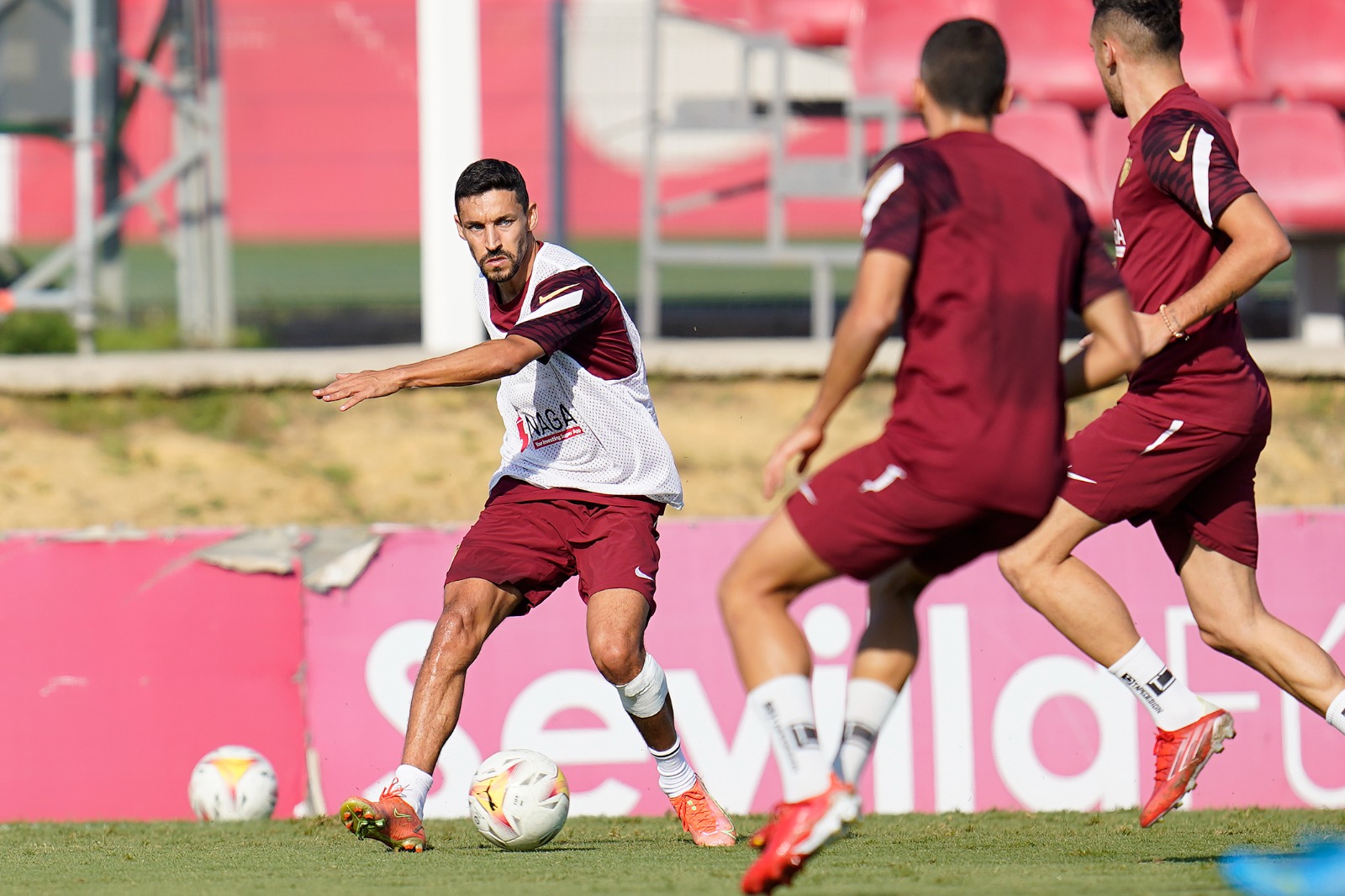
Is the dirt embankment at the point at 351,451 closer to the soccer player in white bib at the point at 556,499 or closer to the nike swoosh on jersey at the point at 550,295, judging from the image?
the soccer player in white bib at the point at 556,499

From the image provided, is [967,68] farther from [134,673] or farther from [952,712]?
[134,673]

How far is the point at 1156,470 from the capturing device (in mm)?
4625

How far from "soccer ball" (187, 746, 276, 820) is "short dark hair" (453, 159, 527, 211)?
7.99 ft

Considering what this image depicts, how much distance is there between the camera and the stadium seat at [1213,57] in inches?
465

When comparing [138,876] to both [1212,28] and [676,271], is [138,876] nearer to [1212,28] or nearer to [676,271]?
[1212,28]

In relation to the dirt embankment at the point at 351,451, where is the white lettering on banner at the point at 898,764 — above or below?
below

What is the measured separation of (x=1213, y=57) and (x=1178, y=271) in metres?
8.11

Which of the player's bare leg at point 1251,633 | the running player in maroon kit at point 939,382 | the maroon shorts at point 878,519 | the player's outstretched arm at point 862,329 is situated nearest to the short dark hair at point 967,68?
the running player in maroon kit at point 939,382

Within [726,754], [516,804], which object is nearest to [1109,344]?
[516,804]

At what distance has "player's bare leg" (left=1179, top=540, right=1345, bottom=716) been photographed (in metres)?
4.65

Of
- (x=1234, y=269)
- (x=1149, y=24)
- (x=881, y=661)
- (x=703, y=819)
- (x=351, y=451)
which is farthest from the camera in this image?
(x=351, y=451)

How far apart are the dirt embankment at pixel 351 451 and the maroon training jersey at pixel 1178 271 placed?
466cm

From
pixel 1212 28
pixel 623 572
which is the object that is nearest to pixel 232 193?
pixel 1212 28

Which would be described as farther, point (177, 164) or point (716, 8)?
point (716, 8)
